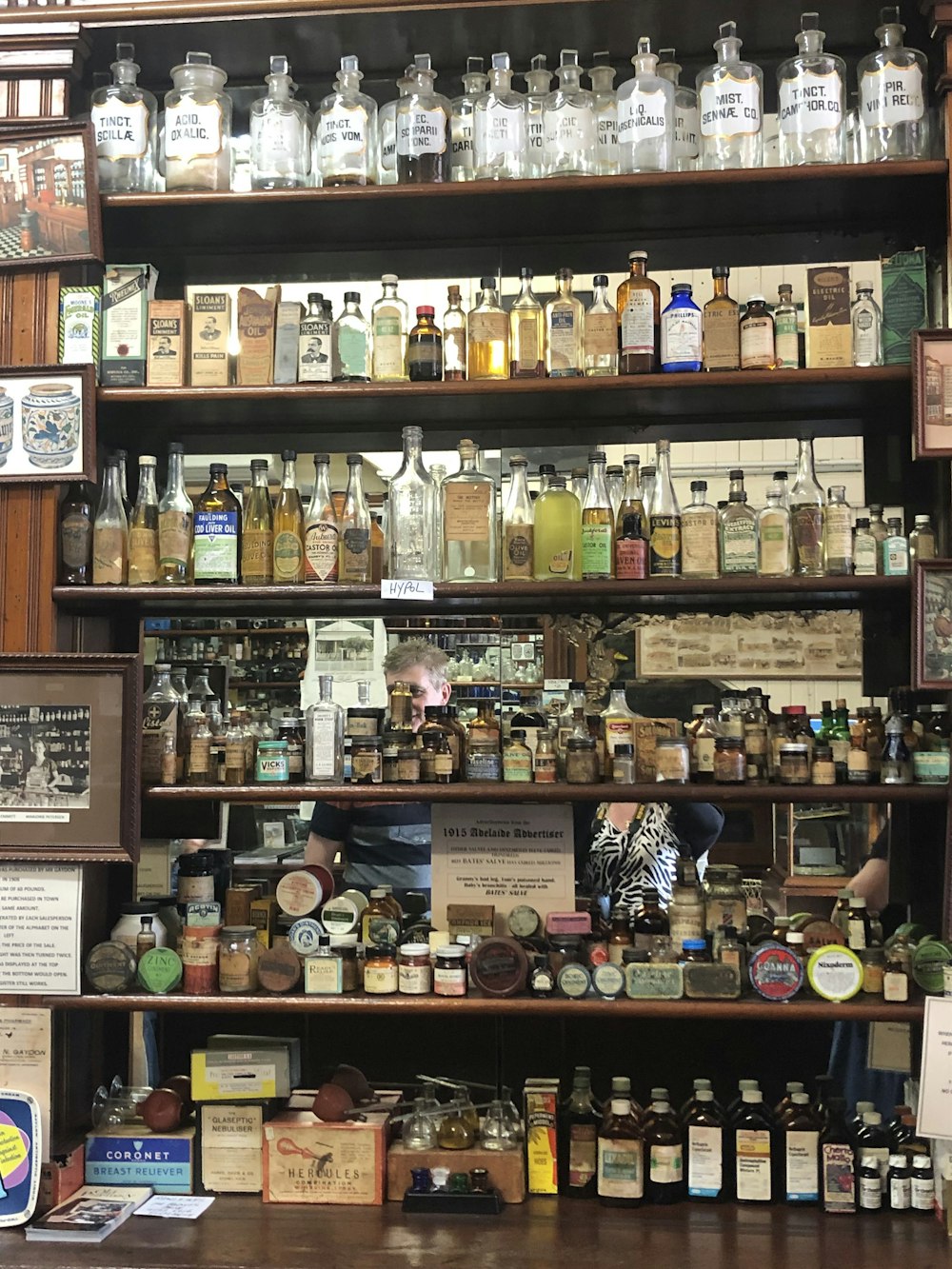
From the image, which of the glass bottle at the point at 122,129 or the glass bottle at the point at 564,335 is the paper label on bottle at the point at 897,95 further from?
the glass bottle at the point at 122,129

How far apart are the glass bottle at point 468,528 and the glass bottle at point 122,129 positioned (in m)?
0.89

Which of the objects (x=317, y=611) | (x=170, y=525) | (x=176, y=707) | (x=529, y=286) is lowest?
(x=176, y=707)

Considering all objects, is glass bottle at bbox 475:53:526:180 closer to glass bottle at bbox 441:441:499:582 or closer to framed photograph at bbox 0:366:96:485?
glass bottle at bbox 441:441:499:582

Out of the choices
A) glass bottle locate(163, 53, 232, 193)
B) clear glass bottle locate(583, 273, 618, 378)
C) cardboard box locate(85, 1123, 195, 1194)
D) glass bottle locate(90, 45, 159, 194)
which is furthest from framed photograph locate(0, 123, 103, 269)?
cardboard box locate(85, 1123, 195, 1194)

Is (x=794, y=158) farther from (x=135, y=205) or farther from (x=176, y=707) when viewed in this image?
(x=176, y=707)

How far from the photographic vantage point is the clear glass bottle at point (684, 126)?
245 cm

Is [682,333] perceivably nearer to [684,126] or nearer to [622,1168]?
[684,126]

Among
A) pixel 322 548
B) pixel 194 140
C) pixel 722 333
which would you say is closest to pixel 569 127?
pixel 722 333

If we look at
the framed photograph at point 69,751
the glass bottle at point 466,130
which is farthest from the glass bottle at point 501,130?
the framed photograph at point 69,751

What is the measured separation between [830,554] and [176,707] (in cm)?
136

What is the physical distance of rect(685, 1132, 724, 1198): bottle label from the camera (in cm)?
224

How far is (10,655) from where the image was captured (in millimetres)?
A: 2357

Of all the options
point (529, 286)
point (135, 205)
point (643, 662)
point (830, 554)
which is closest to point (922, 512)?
point (830, 554)

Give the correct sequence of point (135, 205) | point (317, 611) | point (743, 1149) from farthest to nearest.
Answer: point (317, 611) → point (135, 205) → point (743, 1149)
